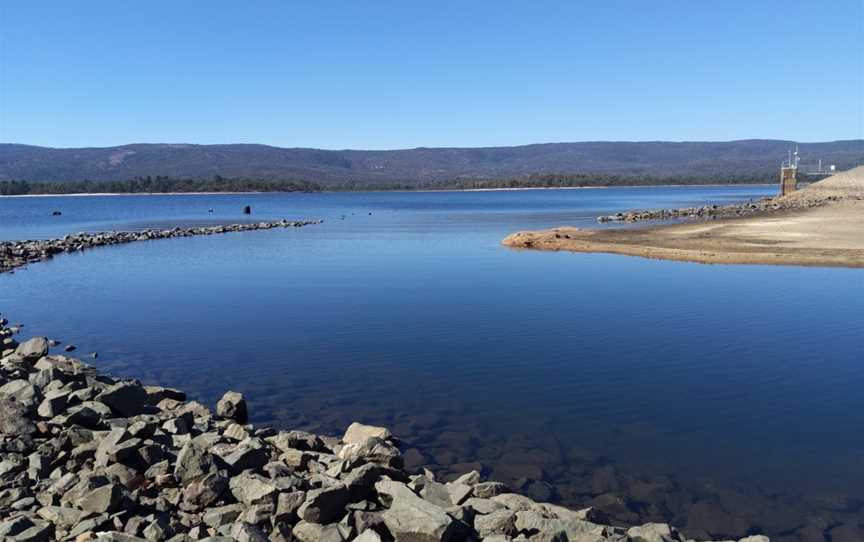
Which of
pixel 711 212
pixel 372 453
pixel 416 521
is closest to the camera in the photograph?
pixel 416 521

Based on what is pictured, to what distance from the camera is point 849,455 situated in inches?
380

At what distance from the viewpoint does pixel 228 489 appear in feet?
25.8

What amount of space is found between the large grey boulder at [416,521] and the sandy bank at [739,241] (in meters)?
24.8

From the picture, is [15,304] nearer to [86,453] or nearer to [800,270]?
[86,453]

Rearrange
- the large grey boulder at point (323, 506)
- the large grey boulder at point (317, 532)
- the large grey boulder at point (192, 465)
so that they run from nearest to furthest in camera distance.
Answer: the large grey boulder at point (317, 532)
the large grey boulder at point (323, 506)
the large grey boulder at point (192, 465)

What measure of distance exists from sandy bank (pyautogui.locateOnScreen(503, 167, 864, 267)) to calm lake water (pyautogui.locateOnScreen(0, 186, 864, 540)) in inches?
96.0

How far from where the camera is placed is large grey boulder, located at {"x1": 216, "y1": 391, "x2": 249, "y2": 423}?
1112 centimetres

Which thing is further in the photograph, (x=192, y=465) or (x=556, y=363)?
(x=556, y=363)

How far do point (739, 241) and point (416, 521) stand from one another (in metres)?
32.1

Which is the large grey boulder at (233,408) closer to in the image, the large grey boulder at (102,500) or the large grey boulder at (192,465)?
the large grey boulder at (192,465)

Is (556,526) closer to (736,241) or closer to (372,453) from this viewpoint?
(372,453)

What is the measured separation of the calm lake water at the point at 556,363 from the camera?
9.17 m

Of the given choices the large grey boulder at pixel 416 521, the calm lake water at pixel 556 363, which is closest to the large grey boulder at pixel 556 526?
the large grey boulder at pixel 416 521

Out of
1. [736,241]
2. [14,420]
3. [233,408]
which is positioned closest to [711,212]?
[736,241]
